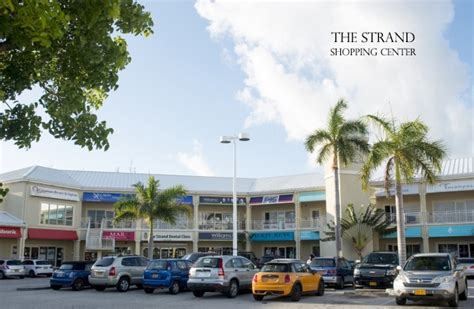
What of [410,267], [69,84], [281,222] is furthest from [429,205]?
[69,84]

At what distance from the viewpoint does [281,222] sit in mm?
45625

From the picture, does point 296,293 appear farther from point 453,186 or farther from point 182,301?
point 453,186

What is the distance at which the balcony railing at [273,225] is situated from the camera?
148 ft

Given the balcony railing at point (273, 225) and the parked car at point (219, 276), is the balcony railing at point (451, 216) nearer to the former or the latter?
the balcony railing at point (273, 225)

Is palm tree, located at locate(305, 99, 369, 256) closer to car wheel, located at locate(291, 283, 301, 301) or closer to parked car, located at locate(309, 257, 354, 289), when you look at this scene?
parked car, located at locate(309, 257, 354, 289)

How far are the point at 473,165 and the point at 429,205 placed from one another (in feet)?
15.1

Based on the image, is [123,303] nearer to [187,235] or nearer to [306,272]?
[306,272]

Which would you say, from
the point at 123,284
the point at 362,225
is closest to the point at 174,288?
the point at 123,284

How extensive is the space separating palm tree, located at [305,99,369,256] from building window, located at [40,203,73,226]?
23.5 meters

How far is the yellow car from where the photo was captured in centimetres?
1817

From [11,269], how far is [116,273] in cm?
1626

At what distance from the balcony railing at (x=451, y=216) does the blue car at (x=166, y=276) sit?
2430 cm

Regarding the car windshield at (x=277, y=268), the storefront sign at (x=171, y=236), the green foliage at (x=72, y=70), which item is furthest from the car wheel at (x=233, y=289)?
the storefront sign at (x=171, y=236)

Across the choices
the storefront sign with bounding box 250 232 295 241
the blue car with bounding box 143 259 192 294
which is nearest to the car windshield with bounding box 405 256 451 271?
the blue car with bounding box 143 259 192 294
